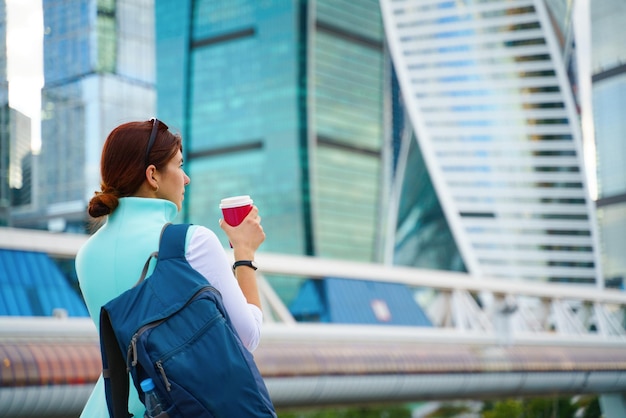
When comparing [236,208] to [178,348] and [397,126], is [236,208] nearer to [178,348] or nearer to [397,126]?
[178,348]

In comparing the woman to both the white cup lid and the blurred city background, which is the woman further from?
the blurred city background

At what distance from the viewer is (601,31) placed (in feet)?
362

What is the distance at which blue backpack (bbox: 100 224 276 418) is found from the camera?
6.95 feet

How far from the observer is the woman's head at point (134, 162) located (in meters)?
2.55

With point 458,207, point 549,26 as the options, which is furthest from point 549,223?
point 549,26

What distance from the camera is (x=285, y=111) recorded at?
9306 centimetres

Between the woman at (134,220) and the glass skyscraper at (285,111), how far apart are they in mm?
88236

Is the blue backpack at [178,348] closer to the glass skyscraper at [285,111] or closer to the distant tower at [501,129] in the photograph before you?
the glass skyscraper at [285,111]

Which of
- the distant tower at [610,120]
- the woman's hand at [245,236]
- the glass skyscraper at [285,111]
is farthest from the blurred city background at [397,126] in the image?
the woman's hand at [245,236]

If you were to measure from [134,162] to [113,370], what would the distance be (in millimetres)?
548

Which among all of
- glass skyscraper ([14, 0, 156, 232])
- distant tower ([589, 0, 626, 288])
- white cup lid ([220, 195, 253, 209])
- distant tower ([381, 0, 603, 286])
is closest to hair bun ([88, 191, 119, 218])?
white cup lid ([220, 195, 253, 209])

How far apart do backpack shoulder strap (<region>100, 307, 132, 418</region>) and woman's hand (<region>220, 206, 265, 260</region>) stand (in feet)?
1.38

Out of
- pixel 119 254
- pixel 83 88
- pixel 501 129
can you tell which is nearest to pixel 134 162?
pixel 119 254

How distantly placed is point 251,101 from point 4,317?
76.0 m
